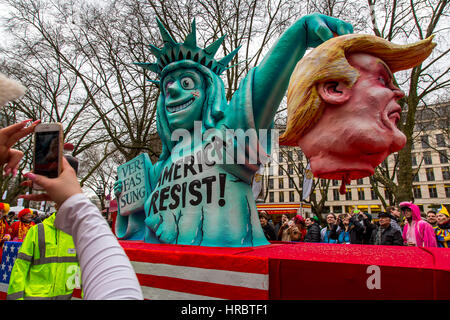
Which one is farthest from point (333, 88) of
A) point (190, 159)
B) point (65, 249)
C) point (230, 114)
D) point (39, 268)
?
point (39, 268)

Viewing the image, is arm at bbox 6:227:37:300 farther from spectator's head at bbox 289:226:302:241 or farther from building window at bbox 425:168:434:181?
building window at bbox 425:168:434:181

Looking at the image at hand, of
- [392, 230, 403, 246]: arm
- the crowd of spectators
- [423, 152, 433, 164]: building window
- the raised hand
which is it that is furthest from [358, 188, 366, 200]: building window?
the raised hand

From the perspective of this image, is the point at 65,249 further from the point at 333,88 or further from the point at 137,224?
the point at 333,88

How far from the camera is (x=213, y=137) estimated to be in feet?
8.71

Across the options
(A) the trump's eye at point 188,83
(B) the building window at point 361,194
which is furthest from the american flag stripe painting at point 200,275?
(B) the building window at point 361,194

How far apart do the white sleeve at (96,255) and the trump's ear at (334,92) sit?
1.23 meters

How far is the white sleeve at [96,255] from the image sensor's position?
58cm

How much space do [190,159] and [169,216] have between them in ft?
1.77

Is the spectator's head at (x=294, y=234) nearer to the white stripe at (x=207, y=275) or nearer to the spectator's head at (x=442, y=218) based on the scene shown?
the spectator's head at (x=442, y=218)

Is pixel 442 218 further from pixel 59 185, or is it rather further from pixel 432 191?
pixel 432 191

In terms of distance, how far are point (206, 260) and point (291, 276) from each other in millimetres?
457

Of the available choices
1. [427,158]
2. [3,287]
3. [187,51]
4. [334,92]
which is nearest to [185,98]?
[187,51]

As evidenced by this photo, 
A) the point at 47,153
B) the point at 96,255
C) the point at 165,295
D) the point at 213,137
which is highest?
the point at 213,137

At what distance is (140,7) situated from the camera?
8242mm
